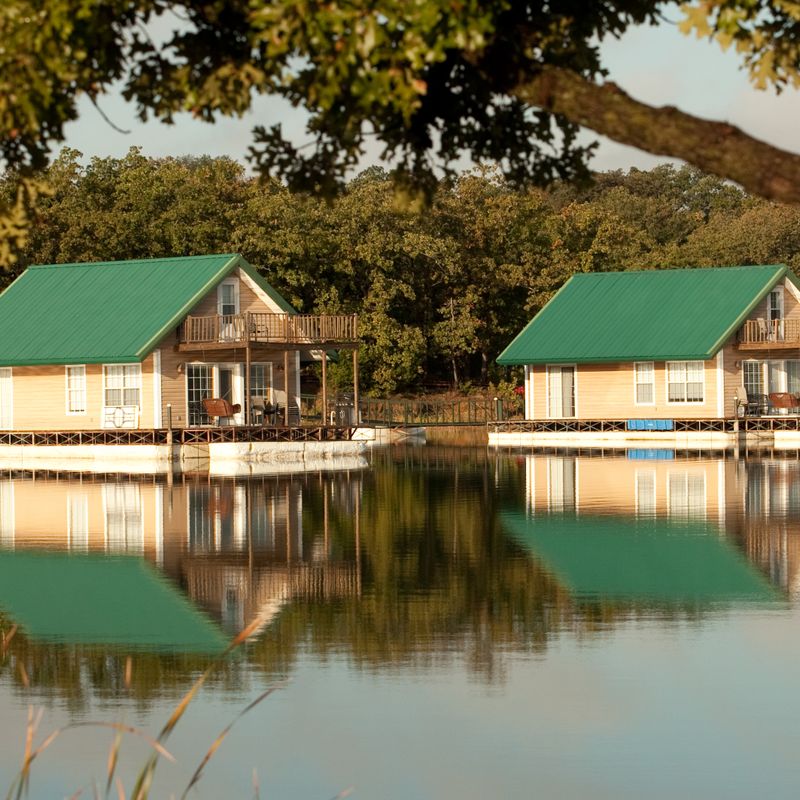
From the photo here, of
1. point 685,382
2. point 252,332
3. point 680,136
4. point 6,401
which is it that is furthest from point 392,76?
point 685,382

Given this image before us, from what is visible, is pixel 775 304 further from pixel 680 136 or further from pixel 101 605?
pixel 680 136

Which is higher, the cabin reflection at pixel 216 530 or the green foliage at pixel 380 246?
the green foliage at pixel 380 246

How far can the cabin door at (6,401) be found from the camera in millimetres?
54531

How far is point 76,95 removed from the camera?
366 inches

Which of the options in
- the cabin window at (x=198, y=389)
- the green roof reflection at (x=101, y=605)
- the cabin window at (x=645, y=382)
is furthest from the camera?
the cabin window at (x=645, y=382)

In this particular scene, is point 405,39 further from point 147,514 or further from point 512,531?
point 147,514

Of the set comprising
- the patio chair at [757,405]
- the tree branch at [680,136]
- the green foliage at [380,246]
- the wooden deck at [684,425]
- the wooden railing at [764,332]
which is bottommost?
the wooden deck at [684,425]

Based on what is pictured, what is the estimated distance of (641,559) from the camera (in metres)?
21.8

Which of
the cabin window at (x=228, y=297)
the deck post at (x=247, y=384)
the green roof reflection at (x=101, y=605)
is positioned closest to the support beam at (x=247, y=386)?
the deck post at (x=247, y=384)

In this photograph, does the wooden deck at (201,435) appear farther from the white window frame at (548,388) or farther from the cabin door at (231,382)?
the white window frame at (548,388)

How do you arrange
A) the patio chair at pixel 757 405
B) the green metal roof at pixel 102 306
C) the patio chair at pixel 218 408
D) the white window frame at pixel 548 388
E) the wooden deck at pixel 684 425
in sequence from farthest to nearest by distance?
the white window frame at pixel 548 388 → the patio chair at pixel 757 405 → the wooden deck at pixel 684 425 → the green metal roof at pixel 102 306 → the patio chair at pixel 218 408

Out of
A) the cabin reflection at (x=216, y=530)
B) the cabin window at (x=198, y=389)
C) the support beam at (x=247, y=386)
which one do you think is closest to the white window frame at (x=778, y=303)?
the support beam at (x=247, y=386)

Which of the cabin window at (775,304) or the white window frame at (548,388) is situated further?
the white window frame at (548,388)

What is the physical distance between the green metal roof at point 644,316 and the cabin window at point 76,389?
15.9 meters
